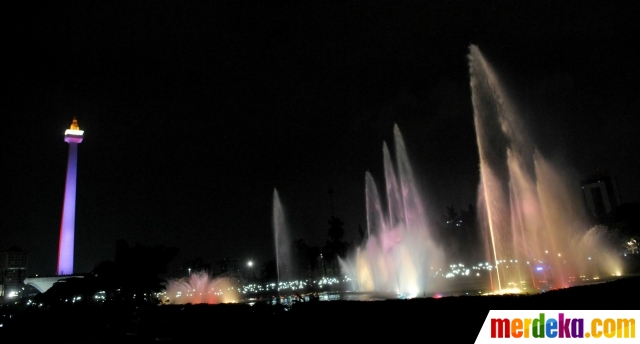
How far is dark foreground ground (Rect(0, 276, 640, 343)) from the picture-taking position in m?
11.1

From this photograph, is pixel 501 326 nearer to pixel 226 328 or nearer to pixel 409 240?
pixel 226 328

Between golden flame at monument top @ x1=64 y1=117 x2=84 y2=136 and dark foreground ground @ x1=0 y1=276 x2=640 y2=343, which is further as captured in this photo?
golden flame at monument top @ x1=64 y1=117 x2=84 y2=136

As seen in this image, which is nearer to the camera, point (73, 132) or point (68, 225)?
point (68, 225)

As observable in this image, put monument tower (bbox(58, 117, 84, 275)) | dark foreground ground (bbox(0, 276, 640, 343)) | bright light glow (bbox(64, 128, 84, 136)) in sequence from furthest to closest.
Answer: bright light glow (bbox(64, 128, 84, 136))
monument tower (bbox(58, 117, 84, 275))
dark foreground ground (bbox(0, 276, 640, 343))

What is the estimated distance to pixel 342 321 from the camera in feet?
42.8

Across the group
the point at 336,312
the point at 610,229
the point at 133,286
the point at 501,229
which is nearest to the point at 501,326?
the point at 336,312

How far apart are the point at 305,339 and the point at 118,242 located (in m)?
31.0

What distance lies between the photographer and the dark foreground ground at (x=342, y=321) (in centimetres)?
1111

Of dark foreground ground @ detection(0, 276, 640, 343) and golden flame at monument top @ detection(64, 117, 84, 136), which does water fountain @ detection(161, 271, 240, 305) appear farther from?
golden flame at monument top @ detection(64, 117, 84, 136)

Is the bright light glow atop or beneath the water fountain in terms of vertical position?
atop

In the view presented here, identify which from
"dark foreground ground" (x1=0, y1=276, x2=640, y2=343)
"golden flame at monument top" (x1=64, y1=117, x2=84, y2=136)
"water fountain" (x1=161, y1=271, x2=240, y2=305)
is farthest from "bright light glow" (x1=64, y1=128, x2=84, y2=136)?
"dark foreground ground" (x1=0, y1=276, x2=640, y2=343)

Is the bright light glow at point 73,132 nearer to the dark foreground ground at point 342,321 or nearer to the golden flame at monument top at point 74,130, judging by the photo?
the golden flame at monument top at point 74,130

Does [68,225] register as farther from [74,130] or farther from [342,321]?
[342,321]

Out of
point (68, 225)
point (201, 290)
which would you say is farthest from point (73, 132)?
point (201, 290)
